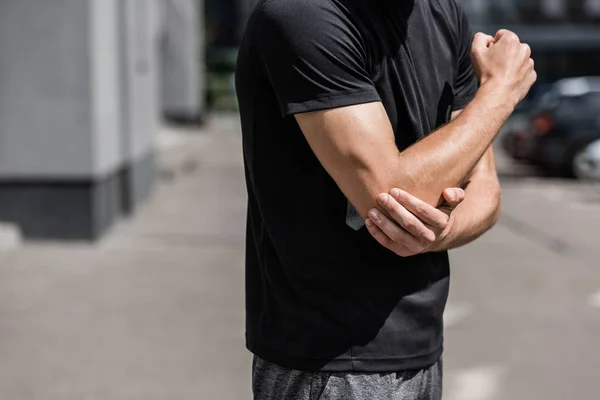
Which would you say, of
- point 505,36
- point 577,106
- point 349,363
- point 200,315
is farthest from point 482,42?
point 577,106

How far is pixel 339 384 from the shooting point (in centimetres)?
176

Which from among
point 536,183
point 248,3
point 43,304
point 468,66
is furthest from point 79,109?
point 248,3

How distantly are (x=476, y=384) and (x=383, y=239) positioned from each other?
11.1ft

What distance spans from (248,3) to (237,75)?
5594 centimetres

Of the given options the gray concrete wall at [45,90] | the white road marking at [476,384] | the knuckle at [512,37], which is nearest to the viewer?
the knuckle at [512,37]

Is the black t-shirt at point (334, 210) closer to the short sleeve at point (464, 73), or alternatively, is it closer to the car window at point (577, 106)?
the short sleeve at point (464, 73)

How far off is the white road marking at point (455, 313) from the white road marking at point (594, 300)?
93cm

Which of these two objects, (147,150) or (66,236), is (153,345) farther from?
(147,150)

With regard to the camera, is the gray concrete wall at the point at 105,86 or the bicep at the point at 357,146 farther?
the gray concrete wall at the point at 105,86

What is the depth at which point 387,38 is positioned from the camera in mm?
1720

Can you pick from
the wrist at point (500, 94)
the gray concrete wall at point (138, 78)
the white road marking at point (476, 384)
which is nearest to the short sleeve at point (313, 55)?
the wrist at point (500, 94)

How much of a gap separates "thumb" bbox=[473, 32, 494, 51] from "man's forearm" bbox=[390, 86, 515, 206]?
0.58 ft

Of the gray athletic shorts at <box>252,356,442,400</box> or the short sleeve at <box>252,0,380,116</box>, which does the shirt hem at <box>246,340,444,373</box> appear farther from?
the short sleeve at <box>252,0,380,116</box>

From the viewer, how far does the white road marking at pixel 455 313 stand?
19.6 feet
